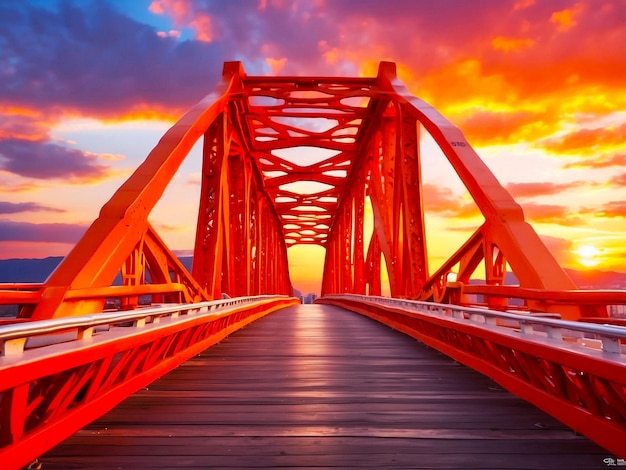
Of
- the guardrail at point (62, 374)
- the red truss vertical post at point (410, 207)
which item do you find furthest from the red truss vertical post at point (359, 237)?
the guardrail at point (62, 374)

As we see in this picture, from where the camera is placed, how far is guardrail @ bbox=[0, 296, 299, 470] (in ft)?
10.3

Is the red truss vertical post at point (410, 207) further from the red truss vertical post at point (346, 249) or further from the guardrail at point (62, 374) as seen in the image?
the red truss vertical post at point (346, 249)

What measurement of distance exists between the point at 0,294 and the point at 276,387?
2.90 m

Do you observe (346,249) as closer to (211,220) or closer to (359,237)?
(359,237)

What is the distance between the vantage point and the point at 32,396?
3691 mm

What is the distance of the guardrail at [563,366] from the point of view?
11.8 ft

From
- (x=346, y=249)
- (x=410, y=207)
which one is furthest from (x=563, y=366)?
(x=346, y=249)

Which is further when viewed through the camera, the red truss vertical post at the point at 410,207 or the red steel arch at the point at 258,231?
the red truss vertical post at the point at 410,207

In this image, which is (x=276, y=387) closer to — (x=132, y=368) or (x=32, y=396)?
(x=132, y=368)

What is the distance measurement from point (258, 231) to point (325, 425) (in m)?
31.2

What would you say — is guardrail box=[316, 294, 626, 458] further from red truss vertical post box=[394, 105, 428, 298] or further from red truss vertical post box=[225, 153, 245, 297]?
red truss vertical post box=[225, 153, 245, 297]

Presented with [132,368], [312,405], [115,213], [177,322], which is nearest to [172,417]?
[132,368]

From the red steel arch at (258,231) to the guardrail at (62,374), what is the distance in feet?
4.33

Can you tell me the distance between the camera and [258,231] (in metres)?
35.6
